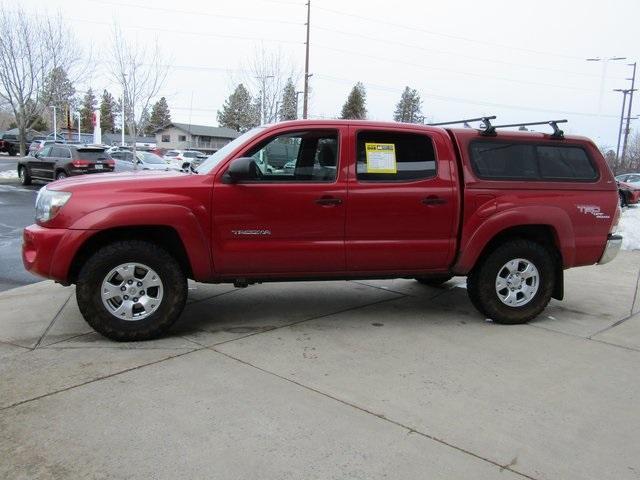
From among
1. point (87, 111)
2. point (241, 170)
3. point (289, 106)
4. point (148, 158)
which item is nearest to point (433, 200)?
point (241, 170)

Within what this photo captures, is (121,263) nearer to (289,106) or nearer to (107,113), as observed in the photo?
(289,106)

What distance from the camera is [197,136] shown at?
90.4 metres

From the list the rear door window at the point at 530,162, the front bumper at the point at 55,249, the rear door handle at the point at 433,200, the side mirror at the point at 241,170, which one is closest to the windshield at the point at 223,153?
the side mirror at the point at 241,170

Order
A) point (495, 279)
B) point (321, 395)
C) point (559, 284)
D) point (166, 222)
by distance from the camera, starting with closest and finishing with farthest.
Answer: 1. point (321, 395)
2. point (166, 222)
3. point (495, 279)
4. point (559, 284)

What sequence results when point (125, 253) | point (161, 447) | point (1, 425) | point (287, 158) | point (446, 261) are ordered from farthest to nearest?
point (446, 261) → point (287, 158) → point (125, 253) → point (1, 425) → point (161, 447)

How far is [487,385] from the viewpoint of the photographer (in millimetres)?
4008

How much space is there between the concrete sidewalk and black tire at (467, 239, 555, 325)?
155 mm

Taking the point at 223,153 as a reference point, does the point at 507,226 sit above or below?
below

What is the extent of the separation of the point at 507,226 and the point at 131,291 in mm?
3383

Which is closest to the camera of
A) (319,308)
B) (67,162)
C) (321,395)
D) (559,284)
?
(321,395)

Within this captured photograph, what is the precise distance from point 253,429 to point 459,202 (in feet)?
9.60

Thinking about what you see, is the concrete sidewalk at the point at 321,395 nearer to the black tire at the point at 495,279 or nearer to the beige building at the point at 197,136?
the black tire at the point at 495,279

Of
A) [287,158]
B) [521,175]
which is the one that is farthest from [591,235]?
[287,158]

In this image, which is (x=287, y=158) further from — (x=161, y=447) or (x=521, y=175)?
(x=161, y=447)
